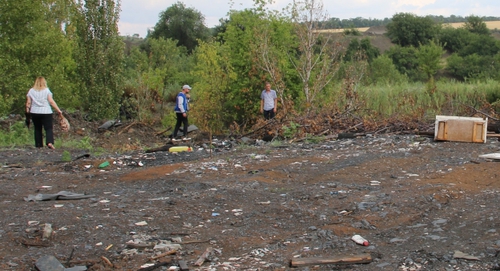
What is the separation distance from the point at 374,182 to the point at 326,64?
10159mm

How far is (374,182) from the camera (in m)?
6.46

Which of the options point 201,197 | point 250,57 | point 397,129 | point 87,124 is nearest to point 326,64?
point 250,57

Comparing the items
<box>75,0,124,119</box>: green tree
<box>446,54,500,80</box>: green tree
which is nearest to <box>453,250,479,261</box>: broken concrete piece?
<box>75,0,124,119</box>: green tree

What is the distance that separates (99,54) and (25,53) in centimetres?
249

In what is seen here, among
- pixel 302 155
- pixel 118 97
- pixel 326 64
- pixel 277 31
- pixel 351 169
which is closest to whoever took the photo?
pixel 351 169

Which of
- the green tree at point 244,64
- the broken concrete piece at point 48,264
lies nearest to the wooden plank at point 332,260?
the broken concrete piece at point 48,264

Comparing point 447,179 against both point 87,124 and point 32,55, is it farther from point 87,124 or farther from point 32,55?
point 32,55

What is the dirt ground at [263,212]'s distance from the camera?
4.10 meters

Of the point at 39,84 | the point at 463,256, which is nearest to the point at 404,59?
the point at 39,84

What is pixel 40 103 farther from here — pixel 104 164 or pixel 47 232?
pixel 47 232

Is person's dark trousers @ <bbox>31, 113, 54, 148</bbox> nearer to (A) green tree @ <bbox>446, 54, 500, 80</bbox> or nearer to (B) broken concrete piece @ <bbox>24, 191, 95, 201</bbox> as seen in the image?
(B) broken concrete piece @ <bbox>24, 191, 95, 201</bbox>

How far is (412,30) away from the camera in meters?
70.4

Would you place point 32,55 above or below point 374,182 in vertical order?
above

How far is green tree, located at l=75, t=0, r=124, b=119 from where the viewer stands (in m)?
19.4
